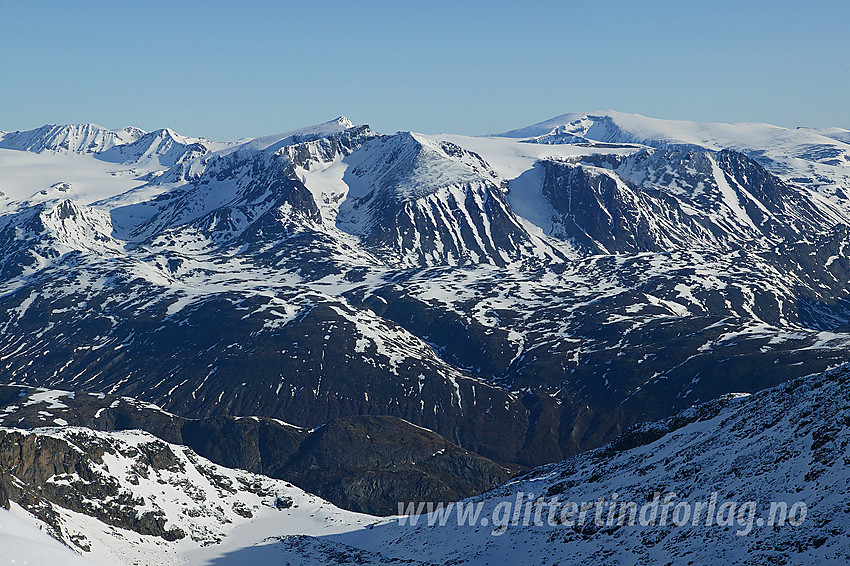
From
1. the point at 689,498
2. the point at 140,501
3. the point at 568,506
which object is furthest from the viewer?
the point at 140,501

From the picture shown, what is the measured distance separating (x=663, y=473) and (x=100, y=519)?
83.9 metres

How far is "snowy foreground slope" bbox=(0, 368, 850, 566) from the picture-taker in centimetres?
5628

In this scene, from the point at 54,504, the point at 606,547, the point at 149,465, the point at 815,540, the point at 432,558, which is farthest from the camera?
the point at 149,465

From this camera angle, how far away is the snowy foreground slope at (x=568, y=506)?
56281mm

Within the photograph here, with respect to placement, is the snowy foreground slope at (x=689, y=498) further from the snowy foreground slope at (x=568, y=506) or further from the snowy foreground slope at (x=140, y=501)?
the snowy foreground slope at (x=140, y=501)

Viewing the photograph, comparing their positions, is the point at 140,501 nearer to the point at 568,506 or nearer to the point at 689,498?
the point at 568,506

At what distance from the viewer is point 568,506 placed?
86875mm

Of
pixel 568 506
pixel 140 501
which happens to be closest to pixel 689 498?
pixel 568 506

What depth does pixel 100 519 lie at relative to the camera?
112 metres

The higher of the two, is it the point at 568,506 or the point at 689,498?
the point at 689,498

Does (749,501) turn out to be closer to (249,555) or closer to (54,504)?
(249,555)

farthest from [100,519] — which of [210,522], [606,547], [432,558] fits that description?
[606,547]

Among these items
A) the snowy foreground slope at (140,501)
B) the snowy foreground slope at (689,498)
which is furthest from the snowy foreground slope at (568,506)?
the snowy foreground slope at (140,501)

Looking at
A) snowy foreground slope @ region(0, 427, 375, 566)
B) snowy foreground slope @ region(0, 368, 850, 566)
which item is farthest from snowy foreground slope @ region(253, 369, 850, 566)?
snowy foreground slope @ region(0, 427, 375, 566)
